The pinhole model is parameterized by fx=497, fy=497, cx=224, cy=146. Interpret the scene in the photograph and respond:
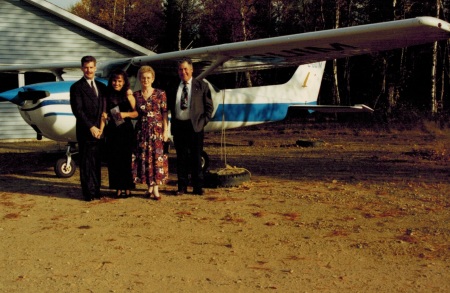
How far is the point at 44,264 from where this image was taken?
3.87 metres

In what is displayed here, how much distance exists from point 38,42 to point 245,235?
13735 millimetres

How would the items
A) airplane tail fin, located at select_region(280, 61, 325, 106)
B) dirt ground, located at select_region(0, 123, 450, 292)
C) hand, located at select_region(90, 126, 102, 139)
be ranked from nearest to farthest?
dirt ground, located at select_region(0, 123, 450, 292)
hand, located at select_region(90, 126, 102, 139)
airplane tail fin, located at select_region(280, 61, 325, 106)

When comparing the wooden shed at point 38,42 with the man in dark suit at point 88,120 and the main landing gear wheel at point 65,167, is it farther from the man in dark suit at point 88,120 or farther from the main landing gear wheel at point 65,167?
the man in dark suit at point 88,120

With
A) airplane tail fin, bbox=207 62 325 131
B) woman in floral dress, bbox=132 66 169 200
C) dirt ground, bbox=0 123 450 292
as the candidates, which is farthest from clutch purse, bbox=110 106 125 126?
airplane tail fin, bbox=207 62 325 131

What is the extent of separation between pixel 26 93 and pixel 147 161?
277 cm

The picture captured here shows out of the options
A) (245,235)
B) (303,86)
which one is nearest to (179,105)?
(245,235)

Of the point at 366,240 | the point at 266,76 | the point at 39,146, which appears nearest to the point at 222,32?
the point at 266,76

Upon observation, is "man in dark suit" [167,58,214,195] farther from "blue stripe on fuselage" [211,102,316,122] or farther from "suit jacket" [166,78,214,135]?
"blue stripe on fuselage" [211,102,316,122]

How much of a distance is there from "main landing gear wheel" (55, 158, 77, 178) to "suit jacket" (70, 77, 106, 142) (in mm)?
2074

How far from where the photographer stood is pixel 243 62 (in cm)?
948

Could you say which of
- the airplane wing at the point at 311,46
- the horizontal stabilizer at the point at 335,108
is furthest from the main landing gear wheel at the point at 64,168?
the horizontal stabilizer at the point at 335,108

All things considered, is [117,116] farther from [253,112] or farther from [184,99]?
[253,112]

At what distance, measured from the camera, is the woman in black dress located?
6.43 meters

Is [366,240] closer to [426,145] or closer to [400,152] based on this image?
[400,152]
